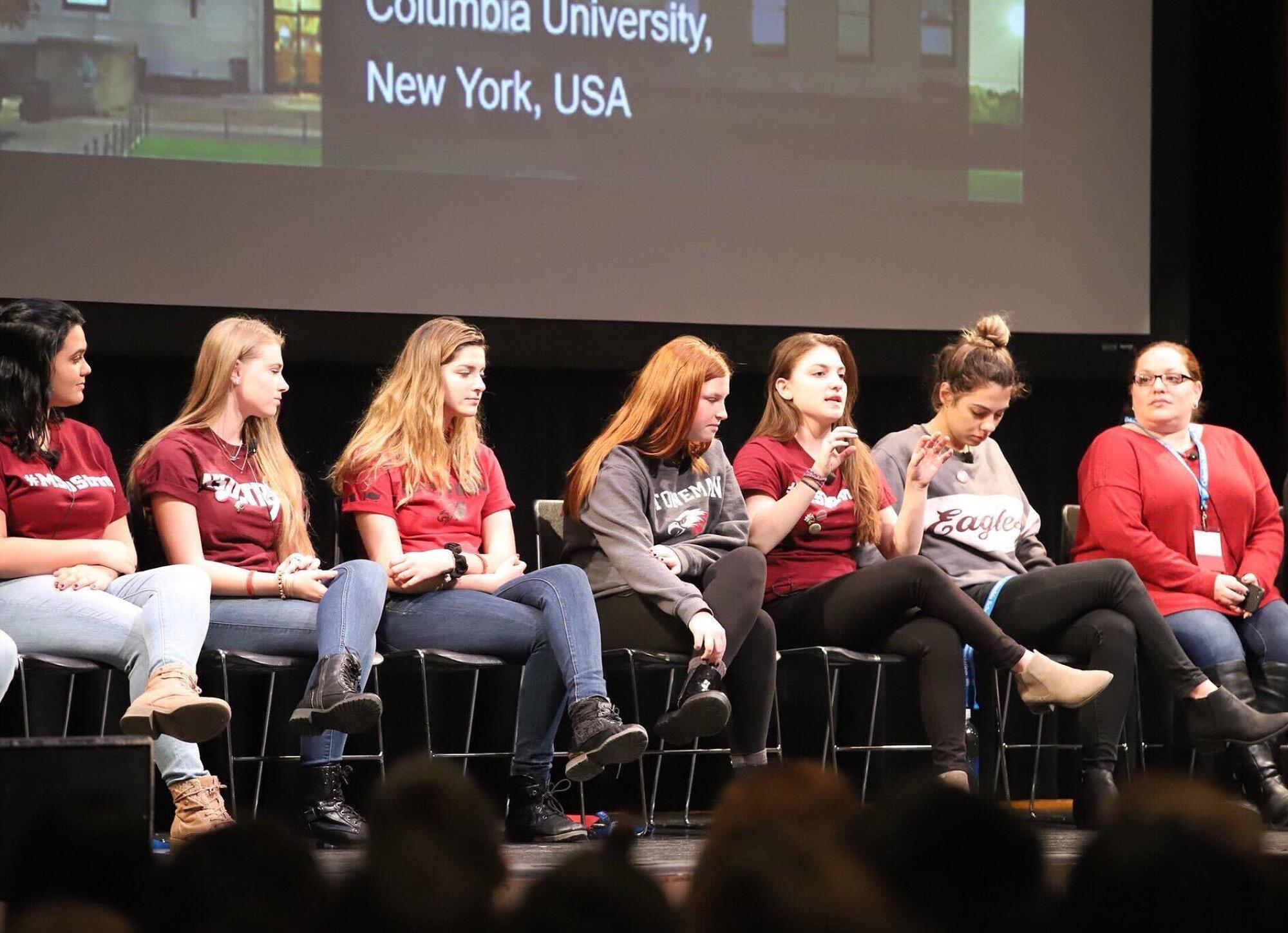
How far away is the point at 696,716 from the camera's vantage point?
2785 millimetres

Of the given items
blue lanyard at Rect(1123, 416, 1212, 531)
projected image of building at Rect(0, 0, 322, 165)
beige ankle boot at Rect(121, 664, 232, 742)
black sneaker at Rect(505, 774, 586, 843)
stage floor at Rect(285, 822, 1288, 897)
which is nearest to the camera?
stage floor at Rect(285, 822, 1288, 897)

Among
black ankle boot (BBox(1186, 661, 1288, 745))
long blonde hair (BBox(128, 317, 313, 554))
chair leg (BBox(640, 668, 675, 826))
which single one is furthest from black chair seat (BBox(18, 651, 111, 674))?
black ankle boot (BBox(1186, 661, 1288, 745))

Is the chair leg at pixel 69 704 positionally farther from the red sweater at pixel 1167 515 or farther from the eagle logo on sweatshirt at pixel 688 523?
the red sweater at pixel 1167 515

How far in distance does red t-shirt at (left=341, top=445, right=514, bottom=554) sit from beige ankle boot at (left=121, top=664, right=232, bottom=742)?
2.33ft

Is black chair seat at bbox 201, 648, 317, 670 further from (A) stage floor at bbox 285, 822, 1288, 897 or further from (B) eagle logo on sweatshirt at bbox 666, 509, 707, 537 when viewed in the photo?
(B) eagle logo on sweatshirt at bbox 666, 509, 707, 537

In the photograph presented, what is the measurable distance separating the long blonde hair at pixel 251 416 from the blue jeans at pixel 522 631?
12.0 inches

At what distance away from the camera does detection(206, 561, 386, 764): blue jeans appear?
108 inches

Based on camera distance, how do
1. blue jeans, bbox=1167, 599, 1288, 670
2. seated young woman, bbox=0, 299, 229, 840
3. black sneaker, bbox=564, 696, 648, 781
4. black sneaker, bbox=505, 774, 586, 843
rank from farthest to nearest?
blue jeans, bbox=1167, 599, 1288, 670
black sneaker, bbox=505, 774, 586, 843
black sneaker, bbox=564, 696, 648, 781
seated young woman, bbox=0, 299, 229, 840

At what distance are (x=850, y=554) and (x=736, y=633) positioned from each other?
1.86 ft

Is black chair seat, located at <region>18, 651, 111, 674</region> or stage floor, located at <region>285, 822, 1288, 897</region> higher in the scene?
black chair seat, located at <region>18, 651, 111, 674</region>

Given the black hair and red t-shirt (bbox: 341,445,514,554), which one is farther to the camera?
red t-shirt (bbox: 341,445,514,554)

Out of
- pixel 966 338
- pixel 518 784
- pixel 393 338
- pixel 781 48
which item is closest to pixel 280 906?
pixel 518 784

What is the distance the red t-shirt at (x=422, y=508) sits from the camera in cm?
312

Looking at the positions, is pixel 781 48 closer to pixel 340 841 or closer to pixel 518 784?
pixel 518 784
